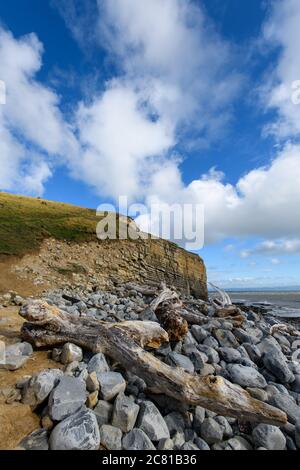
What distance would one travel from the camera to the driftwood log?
3.80 metres

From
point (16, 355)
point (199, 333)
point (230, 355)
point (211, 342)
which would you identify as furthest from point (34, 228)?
point (230, 355)

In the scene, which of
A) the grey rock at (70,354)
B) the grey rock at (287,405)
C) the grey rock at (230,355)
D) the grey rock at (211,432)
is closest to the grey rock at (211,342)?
the grey rock at (230,355)

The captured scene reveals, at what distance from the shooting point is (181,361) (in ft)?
17.0

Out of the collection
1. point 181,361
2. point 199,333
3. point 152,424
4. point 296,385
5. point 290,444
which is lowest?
point 290,444

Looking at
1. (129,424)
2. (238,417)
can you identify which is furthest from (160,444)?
(238,417)

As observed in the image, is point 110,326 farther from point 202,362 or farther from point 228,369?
point 228,369

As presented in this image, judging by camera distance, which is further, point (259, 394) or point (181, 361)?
point (181, 361)

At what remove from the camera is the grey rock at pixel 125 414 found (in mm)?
3447

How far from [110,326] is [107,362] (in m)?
0.64

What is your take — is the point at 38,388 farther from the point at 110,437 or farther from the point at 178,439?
the point at 178,439

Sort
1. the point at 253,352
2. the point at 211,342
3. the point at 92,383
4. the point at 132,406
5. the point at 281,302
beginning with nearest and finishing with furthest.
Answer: the point at 132,406, the point at 92,383, the point at 253,352, the point at 211,342, the point at 281,302

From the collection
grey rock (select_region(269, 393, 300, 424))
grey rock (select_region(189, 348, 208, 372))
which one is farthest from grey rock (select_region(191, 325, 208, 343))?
grey rock (select_region(269, 393, 300, 424))

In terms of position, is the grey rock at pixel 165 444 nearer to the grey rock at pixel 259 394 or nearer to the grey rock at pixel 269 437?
the grey rock at pixel 269 437

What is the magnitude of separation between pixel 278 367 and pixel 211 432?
269 cm
